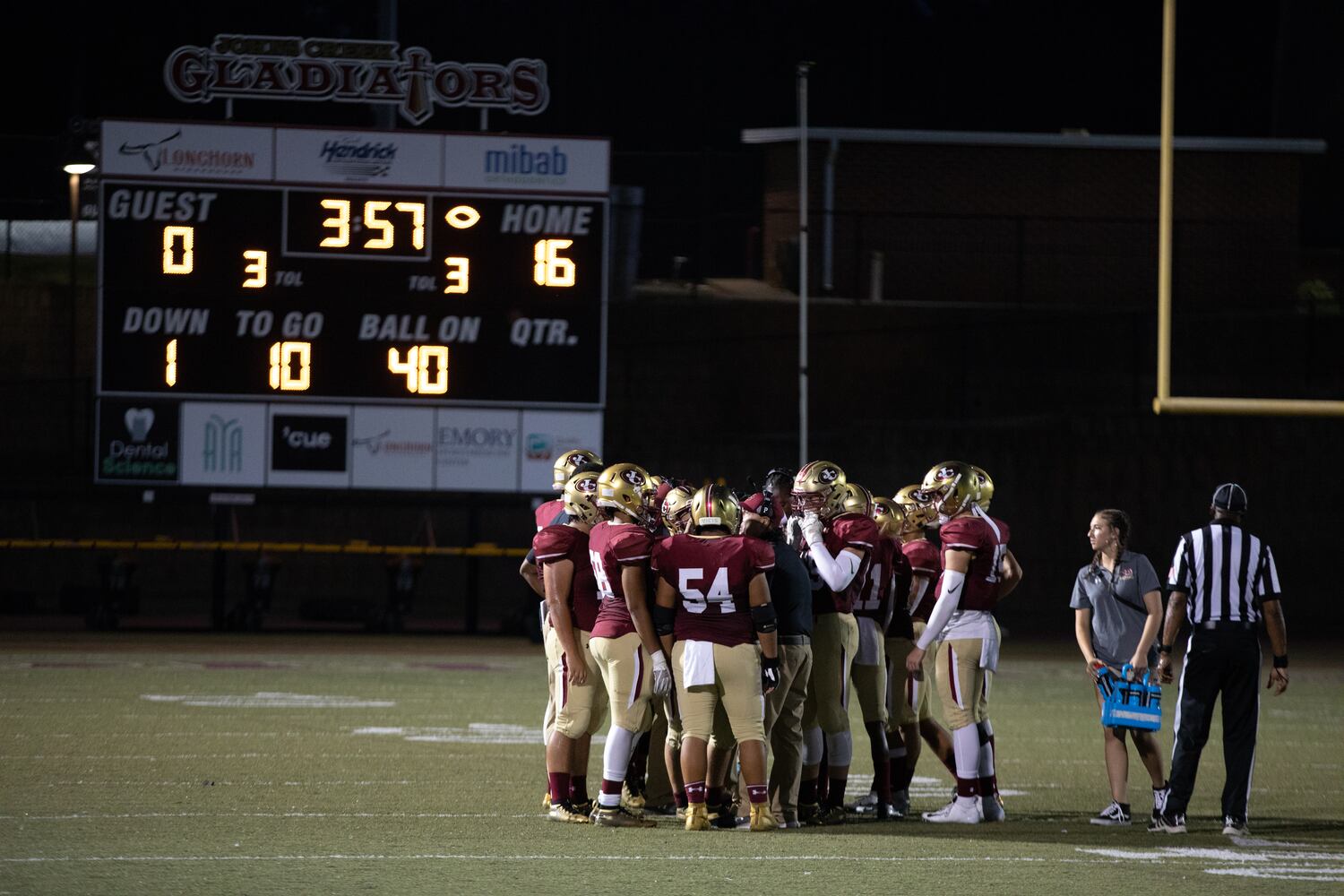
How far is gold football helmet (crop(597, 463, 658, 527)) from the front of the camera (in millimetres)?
9195

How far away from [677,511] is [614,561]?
17.8 inches

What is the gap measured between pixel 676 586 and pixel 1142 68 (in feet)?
107

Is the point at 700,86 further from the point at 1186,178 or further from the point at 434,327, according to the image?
the point at 434,327

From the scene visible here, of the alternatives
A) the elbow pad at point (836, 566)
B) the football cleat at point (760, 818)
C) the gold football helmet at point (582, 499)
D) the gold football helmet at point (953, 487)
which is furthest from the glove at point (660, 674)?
the gold football helmet at point (953, 487)

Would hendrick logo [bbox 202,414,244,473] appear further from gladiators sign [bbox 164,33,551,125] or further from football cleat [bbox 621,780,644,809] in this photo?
football cleat [bbox 621,780,644,809]

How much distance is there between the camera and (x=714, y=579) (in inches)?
353

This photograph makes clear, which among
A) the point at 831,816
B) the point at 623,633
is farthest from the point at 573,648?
the point at 831,816

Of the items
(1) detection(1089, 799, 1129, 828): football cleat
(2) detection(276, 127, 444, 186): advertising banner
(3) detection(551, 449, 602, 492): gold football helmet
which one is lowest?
(1) detection(1089, 799, 1129, 828): football cleat

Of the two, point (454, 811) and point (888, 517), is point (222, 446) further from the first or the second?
point (888, 517)

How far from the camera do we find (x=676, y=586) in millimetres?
9055

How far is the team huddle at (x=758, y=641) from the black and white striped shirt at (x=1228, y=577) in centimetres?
102

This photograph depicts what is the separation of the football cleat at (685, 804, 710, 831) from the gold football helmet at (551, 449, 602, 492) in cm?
184

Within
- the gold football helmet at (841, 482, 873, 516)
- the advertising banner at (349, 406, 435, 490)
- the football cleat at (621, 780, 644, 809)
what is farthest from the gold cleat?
the advertising banner at (349, 406, 435, 490)

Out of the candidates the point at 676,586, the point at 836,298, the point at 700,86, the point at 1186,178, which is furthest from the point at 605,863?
the point at 700,86
